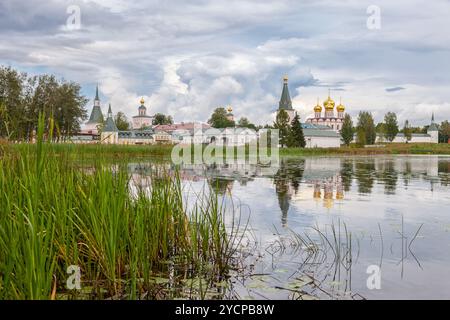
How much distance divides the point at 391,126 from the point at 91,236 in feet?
361

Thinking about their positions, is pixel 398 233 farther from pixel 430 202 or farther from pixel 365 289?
pixel 430 202

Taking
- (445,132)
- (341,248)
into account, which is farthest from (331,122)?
(341,248)

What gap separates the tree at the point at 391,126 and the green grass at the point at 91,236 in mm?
108194

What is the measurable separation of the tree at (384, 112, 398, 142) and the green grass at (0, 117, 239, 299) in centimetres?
10819

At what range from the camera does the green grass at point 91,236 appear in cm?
346

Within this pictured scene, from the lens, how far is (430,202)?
1274cm

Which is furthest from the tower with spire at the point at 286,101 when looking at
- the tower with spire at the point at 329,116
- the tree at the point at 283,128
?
the tree at the point at 283,128

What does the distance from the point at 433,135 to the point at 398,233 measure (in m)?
127

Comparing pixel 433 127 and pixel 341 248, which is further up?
pixel 433 127

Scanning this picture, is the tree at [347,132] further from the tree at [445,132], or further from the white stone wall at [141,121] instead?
the white stone wall at [141,121]

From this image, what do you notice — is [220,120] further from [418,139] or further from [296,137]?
[418,139]

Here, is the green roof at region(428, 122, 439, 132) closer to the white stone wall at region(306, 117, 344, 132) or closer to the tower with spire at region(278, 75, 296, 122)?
the white stone wall at region(306, 117, 344, 132)

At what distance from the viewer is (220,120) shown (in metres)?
115
